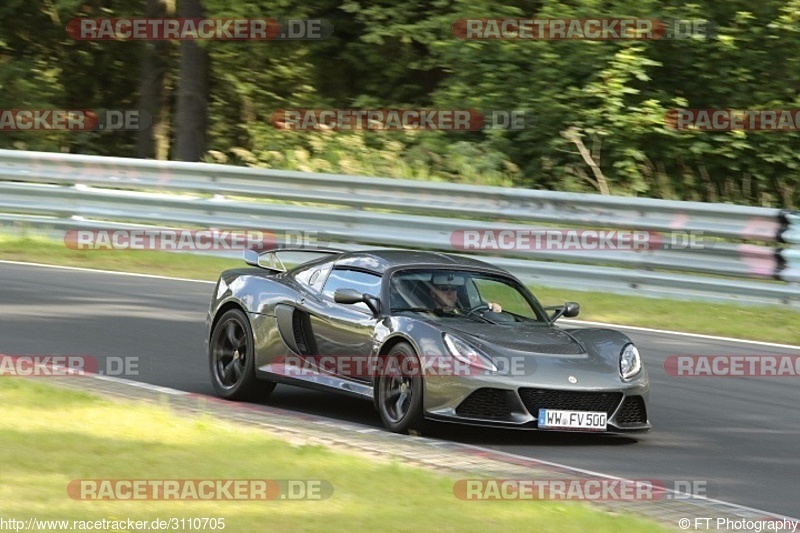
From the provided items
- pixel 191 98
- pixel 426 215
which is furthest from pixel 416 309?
pixel 191 98

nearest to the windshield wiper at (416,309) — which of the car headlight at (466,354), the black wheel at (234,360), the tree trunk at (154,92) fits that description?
the car headlight at (466,354)

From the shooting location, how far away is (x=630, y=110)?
2033cm

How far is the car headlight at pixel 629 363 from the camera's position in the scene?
9.56 meters

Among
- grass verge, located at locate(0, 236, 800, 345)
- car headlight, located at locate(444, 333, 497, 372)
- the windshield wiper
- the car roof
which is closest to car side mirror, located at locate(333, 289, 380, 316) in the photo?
the windshield wiper

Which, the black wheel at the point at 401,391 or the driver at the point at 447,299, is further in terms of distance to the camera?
the driver at the point at 447,299

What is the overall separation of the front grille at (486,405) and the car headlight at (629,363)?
88 cm

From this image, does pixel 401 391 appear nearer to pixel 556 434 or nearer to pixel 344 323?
pixel 344 323

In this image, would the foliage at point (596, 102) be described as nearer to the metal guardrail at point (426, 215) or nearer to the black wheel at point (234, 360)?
the metal guardrail at point (426, 215)

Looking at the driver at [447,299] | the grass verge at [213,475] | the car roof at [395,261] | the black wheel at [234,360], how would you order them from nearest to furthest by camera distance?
the grass verge at [213,475] < the driver at [447,299] < the car roof at [395,261] < the black wheel at [234,360]

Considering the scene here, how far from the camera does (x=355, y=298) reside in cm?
966

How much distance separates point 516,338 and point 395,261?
1141 millimetres

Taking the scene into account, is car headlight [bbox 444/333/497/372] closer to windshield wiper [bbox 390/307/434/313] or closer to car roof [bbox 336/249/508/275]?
windshield wiper [bbox 390/307/434/313]

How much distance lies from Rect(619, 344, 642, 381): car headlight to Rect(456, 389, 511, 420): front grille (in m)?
0.88

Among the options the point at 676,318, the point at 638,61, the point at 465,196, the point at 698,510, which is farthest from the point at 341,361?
the point at 638,61
